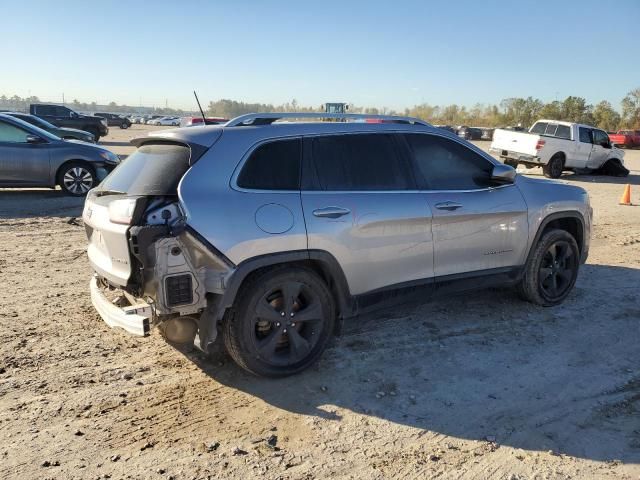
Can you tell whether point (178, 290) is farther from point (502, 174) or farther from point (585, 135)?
point (585, 135)

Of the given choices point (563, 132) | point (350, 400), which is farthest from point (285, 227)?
point (563, 132)

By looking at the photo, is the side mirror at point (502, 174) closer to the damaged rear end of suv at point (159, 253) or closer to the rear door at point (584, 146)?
the damaged rear end of suv at point (159, 253)

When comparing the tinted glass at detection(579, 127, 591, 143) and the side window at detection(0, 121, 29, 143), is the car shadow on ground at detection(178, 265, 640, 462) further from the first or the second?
the tinted glass at detection(579, 127, 591, 143)

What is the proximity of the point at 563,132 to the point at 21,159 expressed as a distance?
55.1ft

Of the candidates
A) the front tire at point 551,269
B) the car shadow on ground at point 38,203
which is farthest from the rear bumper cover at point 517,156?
the car shadow on ground at point 38,203

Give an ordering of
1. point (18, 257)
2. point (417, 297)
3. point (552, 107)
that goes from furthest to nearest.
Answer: point (552, 107) < point (18, 257) < point (417, 297)

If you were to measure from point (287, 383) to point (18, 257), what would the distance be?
4.62 metres

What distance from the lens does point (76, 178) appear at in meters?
11.1

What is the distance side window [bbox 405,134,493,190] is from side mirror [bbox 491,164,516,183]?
0.10m

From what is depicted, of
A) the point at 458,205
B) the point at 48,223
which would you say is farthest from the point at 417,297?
the point at 48,223

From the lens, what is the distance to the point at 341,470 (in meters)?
2.89

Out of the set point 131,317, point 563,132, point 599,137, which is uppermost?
point 563,132

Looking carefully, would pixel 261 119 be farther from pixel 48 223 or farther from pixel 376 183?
pixel 48 223

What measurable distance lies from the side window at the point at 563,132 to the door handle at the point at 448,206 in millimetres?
16044
